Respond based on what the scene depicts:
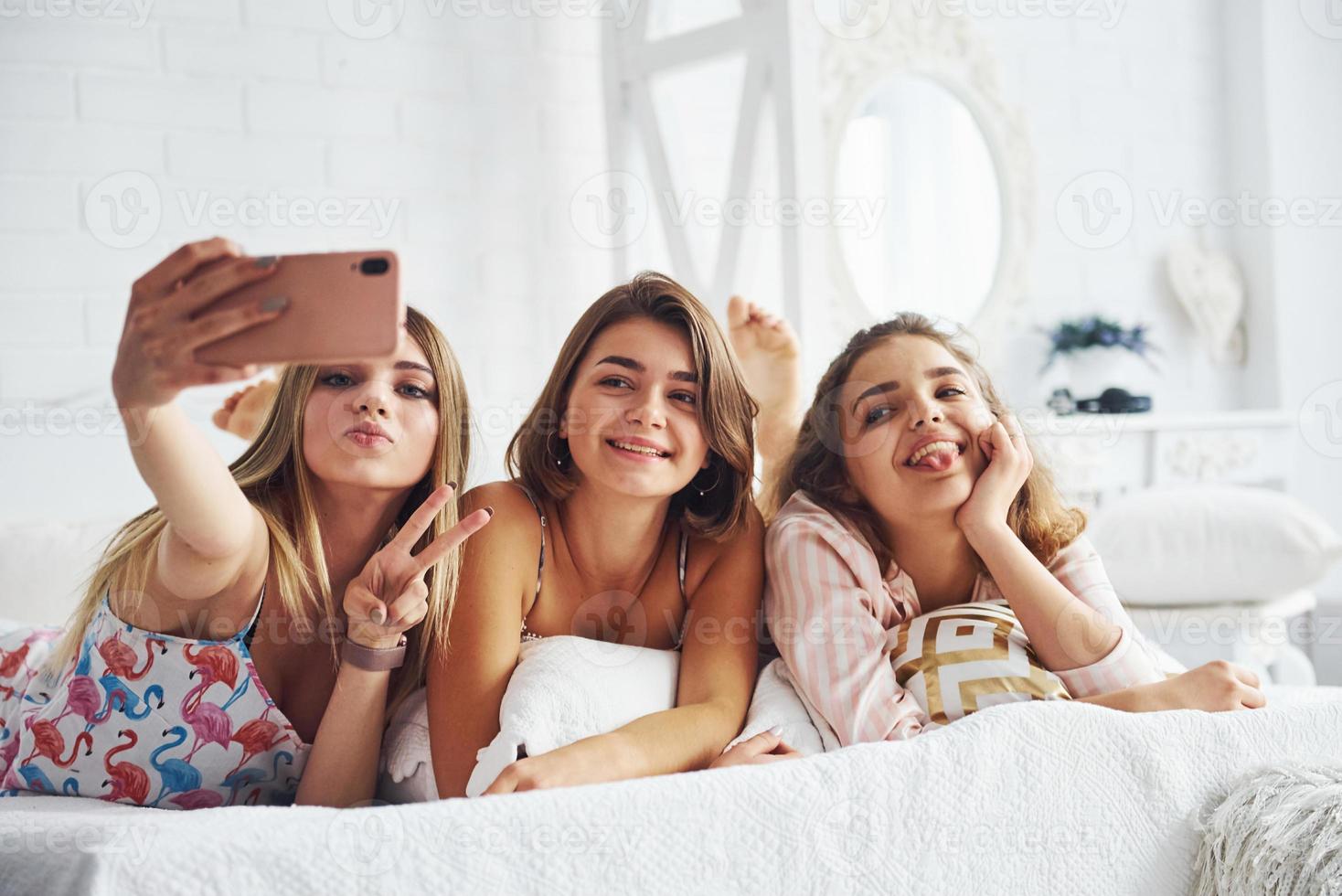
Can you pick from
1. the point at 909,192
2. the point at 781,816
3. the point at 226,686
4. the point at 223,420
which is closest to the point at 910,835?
the point at 781,816

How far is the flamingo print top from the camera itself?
1018mm

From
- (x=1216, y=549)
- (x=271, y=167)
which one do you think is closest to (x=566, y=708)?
(x=1216, y=549)

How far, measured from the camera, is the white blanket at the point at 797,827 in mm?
716

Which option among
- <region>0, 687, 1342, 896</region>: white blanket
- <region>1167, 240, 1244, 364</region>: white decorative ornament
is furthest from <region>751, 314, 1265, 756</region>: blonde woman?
<region>1167, 240, 1244, 364</region>: white decorative ornament

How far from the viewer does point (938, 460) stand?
1.18m

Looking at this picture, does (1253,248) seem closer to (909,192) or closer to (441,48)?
(909,192)

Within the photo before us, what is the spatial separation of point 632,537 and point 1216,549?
130cm

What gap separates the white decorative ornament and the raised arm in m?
3.23

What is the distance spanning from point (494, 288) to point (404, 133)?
374 millimetres

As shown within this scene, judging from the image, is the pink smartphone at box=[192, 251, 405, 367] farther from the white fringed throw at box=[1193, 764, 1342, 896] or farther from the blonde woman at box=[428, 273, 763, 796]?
the white fringed throw at box=[1193, 764, 1342, 896]

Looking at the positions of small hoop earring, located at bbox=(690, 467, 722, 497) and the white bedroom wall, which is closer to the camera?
small hoop earring, located at bbox=(690, 467, 722, 497)

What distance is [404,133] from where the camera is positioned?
247 cm

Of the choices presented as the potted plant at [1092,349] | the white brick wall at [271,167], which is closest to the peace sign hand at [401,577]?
the white brick wall at [271,167]

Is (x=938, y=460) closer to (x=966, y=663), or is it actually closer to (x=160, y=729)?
(x=966, y=663)
